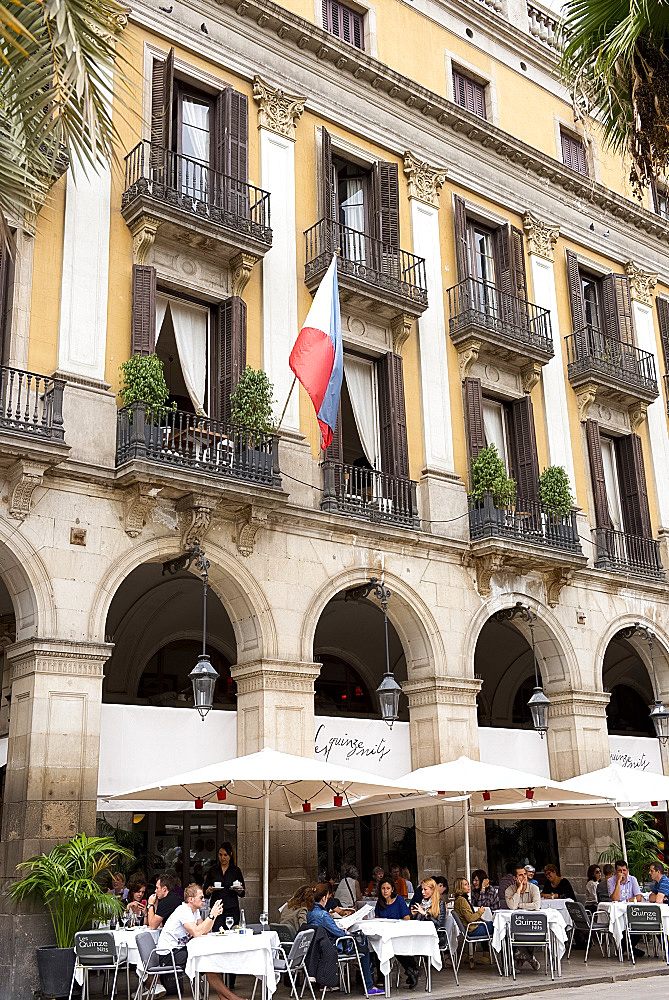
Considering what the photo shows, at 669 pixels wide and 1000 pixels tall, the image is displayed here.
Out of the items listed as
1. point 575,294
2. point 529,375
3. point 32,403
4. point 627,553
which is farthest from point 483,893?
point 575,294

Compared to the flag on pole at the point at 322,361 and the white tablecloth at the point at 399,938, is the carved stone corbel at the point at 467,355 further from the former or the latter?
the white tablecloth at the point at 399,938

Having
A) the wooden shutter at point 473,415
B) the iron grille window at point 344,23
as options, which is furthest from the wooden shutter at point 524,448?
the iron grille window at point 344,23

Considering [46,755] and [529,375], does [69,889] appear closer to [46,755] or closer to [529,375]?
[46,755]

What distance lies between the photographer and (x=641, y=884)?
742 inches

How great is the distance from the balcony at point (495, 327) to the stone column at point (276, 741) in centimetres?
766

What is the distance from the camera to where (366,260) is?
19.7 m

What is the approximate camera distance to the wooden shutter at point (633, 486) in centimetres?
2366

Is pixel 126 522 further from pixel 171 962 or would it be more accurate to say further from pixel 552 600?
pixel 552 600

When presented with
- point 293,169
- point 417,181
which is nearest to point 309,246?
point 293,169

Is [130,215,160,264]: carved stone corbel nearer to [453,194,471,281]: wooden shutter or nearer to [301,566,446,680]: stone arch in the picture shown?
[301,566,446,680]: stone arch

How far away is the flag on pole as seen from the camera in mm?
15883

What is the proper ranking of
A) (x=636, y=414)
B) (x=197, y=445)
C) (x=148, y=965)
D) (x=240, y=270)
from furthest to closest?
1. (x=636, y=414)
2. (x=240, y=270)
3. (x=197, y=445)
4. (x=148, y=965)

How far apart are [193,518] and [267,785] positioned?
167 inches

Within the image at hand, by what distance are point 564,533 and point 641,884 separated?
21.5 feet
